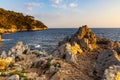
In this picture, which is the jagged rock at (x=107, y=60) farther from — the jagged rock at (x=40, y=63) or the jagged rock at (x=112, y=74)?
the jagged rock at (x=40, y=63)

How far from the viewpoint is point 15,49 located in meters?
34.0

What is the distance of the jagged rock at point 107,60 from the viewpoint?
17.0 m

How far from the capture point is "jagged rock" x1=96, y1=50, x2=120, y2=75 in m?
17.0

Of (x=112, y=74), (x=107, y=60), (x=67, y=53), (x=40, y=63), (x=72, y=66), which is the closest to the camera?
(x=112, y=74)

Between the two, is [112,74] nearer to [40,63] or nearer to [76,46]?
[40,63]

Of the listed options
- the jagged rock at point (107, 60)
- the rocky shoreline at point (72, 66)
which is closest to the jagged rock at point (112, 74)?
the rocky shoreline at point (72, 66)

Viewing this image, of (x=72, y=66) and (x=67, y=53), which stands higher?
(x=67, y=53)

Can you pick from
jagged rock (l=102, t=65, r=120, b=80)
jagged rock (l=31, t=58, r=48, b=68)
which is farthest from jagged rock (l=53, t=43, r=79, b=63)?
jagged rock (l=102, t=65, r=120, b=80)

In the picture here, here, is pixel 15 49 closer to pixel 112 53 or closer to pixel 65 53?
pixel 65 53

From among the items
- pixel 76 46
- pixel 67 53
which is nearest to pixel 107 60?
pixel 67 53

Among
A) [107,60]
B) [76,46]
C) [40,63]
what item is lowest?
[40,63]

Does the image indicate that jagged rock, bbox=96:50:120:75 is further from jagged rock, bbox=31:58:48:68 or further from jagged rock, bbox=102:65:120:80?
jagged rock, bbox=31:58:48:68

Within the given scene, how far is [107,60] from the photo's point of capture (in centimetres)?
1806

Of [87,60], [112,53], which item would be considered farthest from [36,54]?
[112,53]
